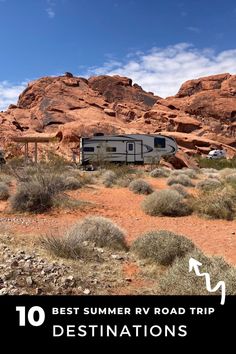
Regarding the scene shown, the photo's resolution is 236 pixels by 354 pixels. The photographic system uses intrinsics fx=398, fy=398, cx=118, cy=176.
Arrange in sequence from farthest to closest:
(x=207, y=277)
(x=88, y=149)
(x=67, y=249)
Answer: (x=88, y=149)
(x=67, y=249)
(x=207, y=277)

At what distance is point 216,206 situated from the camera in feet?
39.6

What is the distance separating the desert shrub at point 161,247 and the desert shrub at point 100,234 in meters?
0.44

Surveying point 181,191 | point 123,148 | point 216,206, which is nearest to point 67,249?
point 216,206

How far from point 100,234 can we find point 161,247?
1.51 m

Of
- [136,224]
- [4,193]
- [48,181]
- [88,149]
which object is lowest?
[136,224]

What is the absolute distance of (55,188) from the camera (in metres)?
13.3

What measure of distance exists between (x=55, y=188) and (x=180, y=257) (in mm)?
7401

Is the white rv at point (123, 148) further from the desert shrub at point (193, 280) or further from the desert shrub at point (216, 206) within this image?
the desert shrub at point (193, 280)

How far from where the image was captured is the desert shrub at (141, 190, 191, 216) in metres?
12.2

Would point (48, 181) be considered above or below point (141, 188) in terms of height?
above

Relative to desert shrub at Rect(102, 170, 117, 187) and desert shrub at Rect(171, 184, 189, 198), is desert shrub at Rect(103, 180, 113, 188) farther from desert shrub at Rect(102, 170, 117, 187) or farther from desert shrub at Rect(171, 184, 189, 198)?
desert shrub at Rect(171, 184, 189, 198)

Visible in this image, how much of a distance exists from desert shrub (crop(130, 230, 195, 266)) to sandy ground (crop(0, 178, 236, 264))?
101 cm

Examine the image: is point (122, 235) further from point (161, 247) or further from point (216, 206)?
point (216, 206)
